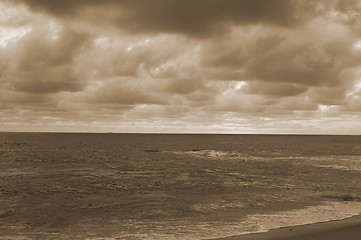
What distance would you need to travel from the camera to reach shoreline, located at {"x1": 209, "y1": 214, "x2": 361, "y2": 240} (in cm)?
1148

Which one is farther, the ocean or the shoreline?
the ocean

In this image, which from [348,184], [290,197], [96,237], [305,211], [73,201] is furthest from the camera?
[348,184]

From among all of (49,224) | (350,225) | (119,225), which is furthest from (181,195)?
(350,225)

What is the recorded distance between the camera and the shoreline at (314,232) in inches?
→ 452

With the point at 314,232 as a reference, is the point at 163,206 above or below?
below

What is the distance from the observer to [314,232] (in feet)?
40.2

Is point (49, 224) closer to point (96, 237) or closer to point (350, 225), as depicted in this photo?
point (96, 237)

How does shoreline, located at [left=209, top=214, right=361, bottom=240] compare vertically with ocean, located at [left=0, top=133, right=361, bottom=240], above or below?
above

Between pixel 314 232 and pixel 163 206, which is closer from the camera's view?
pixel 314 232

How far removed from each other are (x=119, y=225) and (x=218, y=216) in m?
5.51

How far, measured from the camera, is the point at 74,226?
14.3 m

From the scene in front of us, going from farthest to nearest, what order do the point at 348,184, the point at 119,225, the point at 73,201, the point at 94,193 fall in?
the point at 348,184
the point at 94,193
the point at 73,201
the point at 119,225

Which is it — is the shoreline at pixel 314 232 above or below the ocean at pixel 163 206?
above

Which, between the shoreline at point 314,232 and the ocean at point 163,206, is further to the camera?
the ocean at point 163,206
